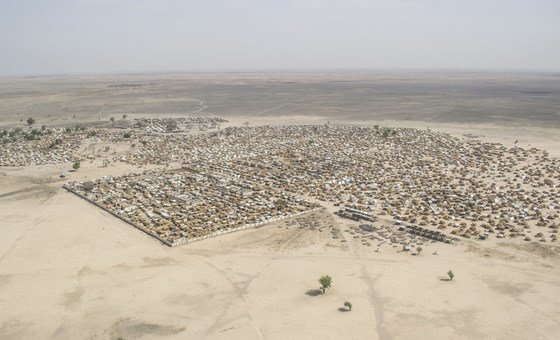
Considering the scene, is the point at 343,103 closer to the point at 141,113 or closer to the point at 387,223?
the point at 141,113

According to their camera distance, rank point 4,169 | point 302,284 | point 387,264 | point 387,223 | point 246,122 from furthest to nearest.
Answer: point 246,122
point 4,169
point 387,223
point 387,264
point 302,284

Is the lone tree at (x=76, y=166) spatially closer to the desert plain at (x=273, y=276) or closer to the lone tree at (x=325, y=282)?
the desert plain at (x=273, y=276)

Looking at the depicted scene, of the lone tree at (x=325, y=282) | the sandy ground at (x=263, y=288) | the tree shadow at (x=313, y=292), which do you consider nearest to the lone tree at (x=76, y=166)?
the sandy ground at (x=263, y=288)

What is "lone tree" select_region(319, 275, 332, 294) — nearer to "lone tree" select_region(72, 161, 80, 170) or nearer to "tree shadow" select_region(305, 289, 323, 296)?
"tree shadow" select_region(305, 289, 323, 296)

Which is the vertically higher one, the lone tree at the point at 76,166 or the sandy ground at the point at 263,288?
the lone tree at the point at 76,166

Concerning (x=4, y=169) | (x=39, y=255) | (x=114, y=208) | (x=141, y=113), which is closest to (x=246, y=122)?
(x=141, y=113)

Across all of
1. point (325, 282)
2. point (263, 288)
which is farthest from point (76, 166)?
point (325, 282)

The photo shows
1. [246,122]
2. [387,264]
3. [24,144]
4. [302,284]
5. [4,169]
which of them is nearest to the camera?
[302,284]

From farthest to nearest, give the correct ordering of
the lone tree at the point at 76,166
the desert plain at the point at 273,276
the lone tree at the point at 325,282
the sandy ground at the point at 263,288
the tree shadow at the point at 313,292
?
the lone tree at the point at 76,166 → the tree shadow at the point at 313,292 → the lone tree at the point at 325,282 → the desert plain at the point at 273,276 → the sandy ground at the point at 263,288

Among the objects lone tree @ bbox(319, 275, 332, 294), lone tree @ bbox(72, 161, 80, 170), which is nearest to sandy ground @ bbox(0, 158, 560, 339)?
lone tree @ bbox(319, 275, 332, 294)
